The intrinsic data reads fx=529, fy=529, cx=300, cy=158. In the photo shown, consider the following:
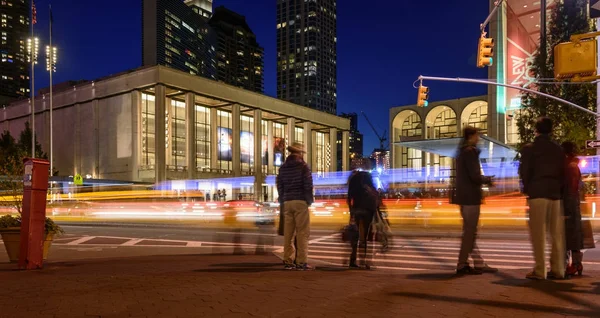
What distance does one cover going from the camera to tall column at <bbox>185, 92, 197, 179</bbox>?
60844 mm

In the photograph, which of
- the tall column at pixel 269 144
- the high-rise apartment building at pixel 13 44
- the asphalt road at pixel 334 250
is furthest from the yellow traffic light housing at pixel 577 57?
the high-rise apartment building at pixel 13 44

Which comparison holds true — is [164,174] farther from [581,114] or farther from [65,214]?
[581,114]

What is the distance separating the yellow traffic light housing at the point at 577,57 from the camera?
1157 cm

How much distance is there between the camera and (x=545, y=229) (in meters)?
6.32

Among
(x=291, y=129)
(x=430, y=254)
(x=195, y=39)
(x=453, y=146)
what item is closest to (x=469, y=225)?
(x=430, y=254)

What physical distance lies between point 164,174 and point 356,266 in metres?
51.2

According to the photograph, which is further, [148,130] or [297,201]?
[148,130]

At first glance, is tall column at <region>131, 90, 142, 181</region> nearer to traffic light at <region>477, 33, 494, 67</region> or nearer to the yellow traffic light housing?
traffic light at <region>477, 33, 494, 67</region>

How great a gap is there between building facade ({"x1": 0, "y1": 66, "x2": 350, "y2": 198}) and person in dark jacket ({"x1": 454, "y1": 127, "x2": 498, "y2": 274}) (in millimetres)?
46052

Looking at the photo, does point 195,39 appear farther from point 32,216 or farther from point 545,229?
point 545,229

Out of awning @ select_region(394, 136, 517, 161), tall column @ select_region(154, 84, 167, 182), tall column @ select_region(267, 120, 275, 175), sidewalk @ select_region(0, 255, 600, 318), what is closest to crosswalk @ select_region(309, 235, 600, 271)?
sidewalk @ select_region(0, 255, 600, 318)

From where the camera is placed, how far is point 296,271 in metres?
7.72

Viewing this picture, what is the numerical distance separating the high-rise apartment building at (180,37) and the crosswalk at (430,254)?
10612cm

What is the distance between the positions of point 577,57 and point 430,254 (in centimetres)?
549
